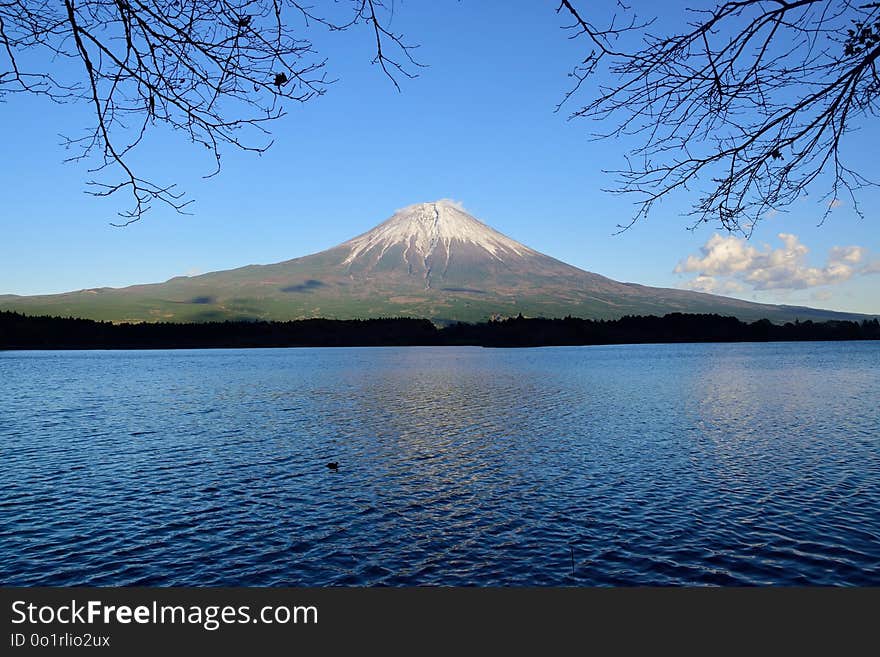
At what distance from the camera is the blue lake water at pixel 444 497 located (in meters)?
→ 14.4

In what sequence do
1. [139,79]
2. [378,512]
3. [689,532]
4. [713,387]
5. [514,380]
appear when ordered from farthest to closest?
[514,380], [713,387], [378,512], [689,532], [139,79]

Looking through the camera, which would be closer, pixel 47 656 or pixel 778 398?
pixel 47 656

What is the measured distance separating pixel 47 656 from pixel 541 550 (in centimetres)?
1078

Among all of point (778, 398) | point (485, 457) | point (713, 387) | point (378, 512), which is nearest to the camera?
point (378, 512)

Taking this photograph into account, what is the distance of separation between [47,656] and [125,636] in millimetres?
932

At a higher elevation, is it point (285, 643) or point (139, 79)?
point (139, 79)

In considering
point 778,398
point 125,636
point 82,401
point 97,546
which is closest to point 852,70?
point 125,636

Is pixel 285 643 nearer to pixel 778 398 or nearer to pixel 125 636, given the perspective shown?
pixel 125 636

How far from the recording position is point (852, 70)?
6.28 m

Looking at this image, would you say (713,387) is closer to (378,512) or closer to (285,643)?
(378,512)

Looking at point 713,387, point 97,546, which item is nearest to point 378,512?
point 97,546

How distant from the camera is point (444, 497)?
69.7 ft

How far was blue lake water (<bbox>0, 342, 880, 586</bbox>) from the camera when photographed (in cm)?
1441

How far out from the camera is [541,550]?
15.5m
